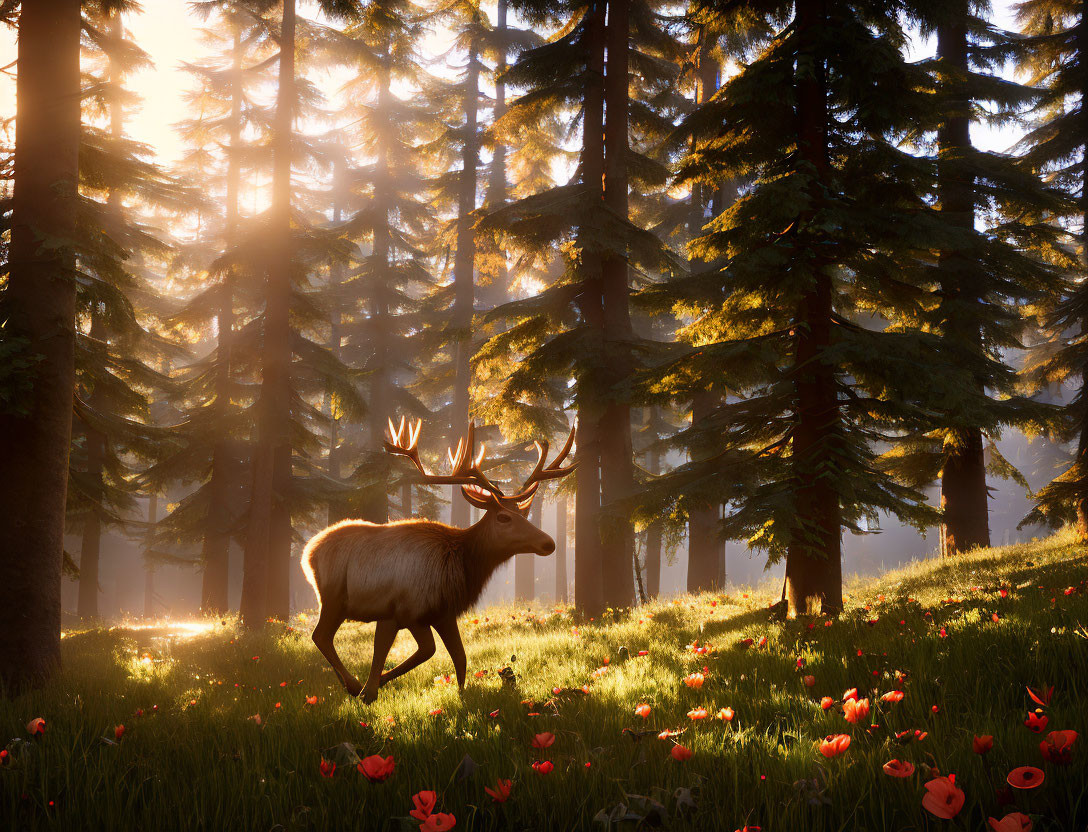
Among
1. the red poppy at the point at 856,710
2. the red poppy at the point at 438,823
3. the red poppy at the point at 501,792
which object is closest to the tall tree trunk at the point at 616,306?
the red poppy at the point at 856,710

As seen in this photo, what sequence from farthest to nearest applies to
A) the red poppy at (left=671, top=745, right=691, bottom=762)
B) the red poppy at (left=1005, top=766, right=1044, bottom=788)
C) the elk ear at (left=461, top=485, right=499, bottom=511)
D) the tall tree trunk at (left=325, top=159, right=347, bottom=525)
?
the tall tree trunk at (left=325, top=159, right=347, bottom=525) → the elk ear at (left=461, top=485, right=499, bottom=511) → the red poppy at (left=671, top=745, right=691, bottom=762) → the red poppy at (left=1005, top=766, right=1044, bottom=788)

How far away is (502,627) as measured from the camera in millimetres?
11258

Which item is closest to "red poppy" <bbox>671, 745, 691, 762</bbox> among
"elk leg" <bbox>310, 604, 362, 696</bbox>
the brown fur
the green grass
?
the green grass

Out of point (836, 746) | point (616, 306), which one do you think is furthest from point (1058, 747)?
point (616, 306)

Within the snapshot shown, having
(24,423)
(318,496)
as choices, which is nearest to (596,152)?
(24,423)

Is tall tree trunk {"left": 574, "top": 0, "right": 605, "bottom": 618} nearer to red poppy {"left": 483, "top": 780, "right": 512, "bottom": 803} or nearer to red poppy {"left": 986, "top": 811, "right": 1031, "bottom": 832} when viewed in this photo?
red poppy {"left": 483, "top": 780, "right": 512, "bottom": 803}

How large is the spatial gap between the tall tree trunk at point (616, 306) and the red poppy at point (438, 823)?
33.1 ft

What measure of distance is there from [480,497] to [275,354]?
11.5m

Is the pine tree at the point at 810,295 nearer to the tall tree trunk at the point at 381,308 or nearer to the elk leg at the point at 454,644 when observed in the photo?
the elk leg at the point at 454,644

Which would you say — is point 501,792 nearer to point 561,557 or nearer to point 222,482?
point 222,482

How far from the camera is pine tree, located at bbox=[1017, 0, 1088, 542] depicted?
1304cm

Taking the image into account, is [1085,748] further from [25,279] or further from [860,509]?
[25,279]

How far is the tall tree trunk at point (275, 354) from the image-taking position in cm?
1478

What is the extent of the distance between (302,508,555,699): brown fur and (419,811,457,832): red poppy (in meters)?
3.59
